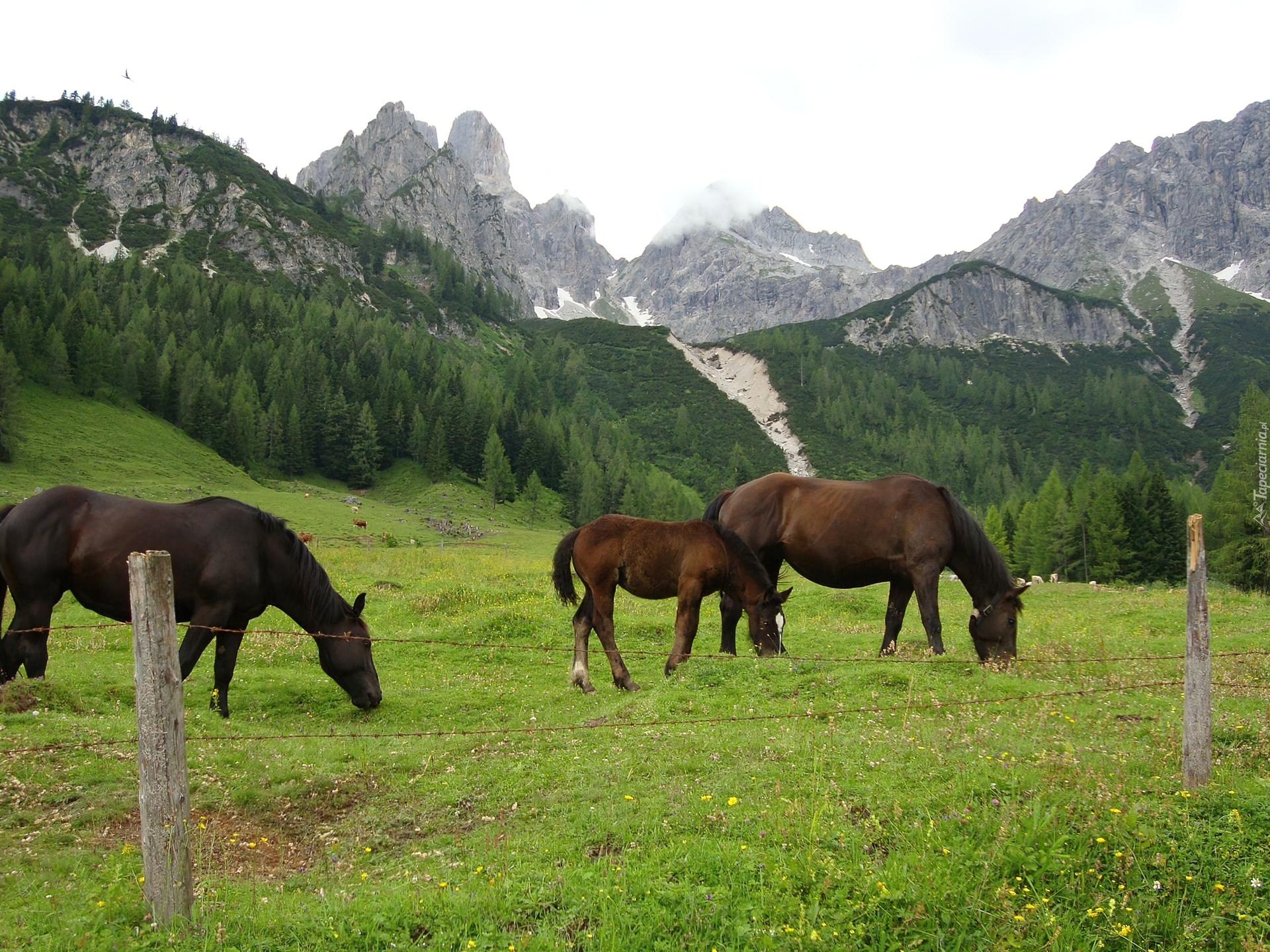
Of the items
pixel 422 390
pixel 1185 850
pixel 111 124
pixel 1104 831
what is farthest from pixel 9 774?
pixel 111 124

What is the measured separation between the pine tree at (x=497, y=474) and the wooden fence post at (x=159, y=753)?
87.7m

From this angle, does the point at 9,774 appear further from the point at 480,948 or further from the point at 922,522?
the point at 922,522

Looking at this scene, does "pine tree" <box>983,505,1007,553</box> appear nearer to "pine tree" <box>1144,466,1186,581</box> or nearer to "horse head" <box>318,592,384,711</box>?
"pine tree" <box>1144,466,1186,581</box>

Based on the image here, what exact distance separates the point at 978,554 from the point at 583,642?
7430 millimetres

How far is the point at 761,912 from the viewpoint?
5297 millimetres

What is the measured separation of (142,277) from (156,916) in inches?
5504

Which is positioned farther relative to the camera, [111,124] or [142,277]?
[111,124]

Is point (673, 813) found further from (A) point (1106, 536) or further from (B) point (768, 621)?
(A) point (1106, 536)

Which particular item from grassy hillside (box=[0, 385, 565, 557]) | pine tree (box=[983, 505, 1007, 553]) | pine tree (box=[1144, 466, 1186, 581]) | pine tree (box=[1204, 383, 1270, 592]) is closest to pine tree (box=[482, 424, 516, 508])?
grassy hillside (box=[0, 385, 565, 557])

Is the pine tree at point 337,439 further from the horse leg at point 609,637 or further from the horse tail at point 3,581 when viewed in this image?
the horse leg at point 609,637

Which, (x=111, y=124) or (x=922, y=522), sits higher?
(x=111, y=124)

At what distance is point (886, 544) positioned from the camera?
14172 millimetres

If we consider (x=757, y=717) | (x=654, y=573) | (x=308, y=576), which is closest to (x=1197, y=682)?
(x=757, y=717)

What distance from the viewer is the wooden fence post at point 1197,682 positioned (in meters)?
6.86
